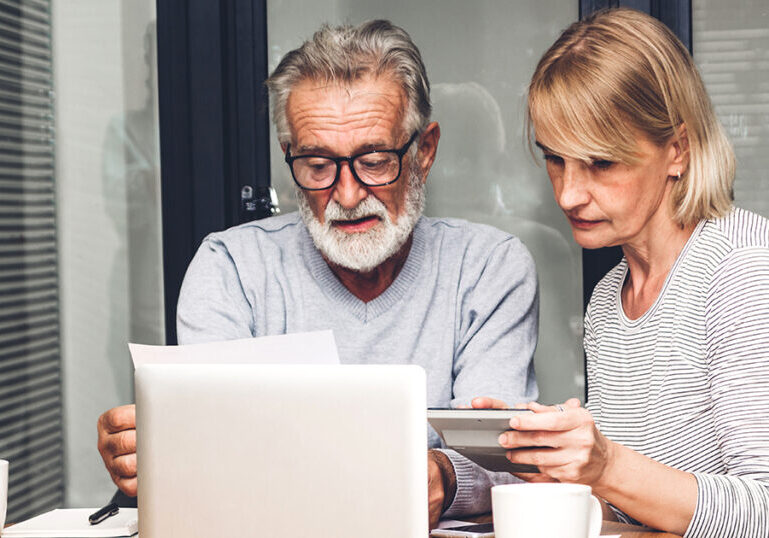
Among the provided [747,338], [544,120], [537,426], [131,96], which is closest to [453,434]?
[537,426]

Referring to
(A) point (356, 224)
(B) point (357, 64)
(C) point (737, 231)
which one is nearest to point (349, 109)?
(B) point (357, 64)

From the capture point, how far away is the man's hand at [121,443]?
4.37ft

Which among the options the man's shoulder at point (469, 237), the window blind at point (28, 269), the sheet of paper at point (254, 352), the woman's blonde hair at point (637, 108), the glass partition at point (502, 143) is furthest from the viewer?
the window blind at point (28, 269)

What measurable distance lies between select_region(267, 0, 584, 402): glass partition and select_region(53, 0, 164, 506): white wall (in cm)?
86

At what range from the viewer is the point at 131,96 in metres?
2.70

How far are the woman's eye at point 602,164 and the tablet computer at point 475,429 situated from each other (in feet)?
2.07

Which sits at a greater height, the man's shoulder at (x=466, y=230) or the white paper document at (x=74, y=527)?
the man's shoulder at (x=466, y=230)

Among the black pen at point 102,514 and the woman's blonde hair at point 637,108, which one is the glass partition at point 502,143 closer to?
the woman's blonde hair at point 637,108

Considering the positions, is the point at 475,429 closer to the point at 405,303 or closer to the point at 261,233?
the point at 405,303

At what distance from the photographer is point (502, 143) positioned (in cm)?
239

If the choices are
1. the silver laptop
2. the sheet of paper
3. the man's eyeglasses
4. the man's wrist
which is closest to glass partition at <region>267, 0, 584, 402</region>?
the man's eyeglasses

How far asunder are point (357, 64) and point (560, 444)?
1.02 meters

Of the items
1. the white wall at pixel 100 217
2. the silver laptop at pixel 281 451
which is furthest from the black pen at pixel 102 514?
the white wall at pixel 100 217

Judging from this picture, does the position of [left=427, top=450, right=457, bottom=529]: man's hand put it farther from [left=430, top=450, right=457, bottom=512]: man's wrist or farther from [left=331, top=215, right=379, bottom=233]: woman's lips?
[left=331, top=215, right=379, bottom=233]: woman's lips
